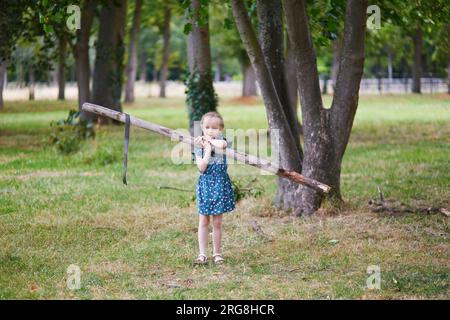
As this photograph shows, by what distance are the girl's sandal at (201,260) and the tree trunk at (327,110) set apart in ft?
8.54

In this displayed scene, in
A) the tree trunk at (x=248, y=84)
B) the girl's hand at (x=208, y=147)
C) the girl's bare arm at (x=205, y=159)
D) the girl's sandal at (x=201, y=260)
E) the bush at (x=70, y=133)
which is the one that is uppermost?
the tree trunk at (x=248, y=84)

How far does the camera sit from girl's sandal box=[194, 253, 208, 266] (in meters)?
7.75

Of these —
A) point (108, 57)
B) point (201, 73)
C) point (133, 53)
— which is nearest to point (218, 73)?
point (133, 53)

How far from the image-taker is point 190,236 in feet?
29.9

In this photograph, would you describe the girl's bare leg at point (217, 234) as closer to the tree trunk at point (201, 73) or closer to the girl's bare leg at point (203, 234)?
the girl's bare leg at point (203, 234)

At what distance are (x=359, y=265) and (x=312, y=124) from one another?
3008 millimetres

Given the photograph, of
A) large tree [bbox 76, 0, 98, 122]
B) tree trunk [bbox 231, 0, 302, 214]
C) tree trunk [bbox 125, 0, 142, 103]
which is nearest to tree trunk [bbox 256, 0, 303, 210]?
tree trunk [bbox 231, 0, 302, 214]

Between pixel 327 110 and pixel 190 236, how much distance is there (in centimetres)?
254

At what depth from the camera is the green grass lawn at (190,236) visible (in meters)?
6.83

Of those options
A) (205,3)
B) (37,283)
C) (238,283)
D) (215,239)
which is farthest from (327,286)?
(205,3)

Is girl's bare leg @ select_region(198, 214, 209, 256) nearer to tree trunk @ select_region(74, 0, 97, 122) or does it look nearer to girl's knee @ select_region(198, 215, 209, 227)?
girl's knee @ select_region(198, 215, 209, 227)

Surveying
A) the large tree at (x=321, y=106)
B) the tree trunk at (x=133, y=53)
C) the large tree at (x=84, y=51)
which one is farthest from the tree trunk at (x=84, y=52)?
the large tree at (x=321, y=106)

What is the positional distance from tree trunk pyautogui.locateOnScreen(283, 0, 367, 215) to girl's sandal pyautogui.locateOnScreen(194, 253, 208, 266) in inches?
102
